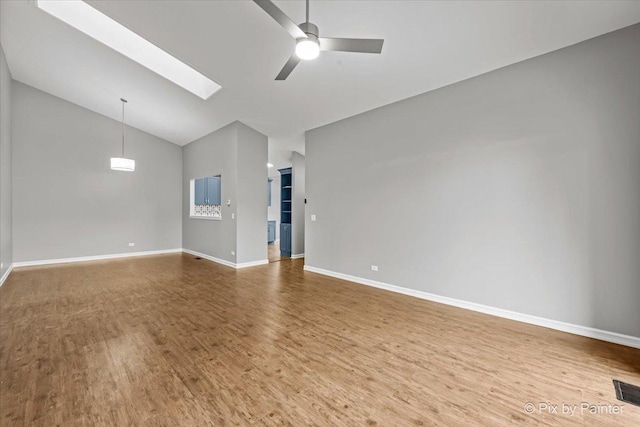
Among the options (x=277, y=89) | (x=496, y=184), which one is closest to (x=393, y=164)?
(x=496, y=184)

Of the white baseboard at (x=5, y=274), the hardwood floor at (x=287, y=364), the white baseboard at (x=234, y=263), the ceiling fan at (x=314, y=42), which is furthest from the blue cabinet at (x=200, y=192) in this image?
the ceiling fan at (x=314, y=42)

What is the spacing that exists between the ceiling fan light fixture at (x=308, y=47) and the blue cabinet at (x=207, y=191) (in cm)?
540

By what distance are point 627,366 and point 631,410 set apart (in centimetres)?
69

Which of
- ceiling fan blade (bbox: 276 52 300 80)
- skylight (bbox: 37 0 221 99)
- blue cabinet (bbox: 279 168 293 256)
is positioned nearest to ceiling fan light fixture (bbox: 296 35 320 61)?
ceiling fan blade (bbox: 276 52 300 80)

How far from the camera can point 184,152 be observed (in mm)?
7961

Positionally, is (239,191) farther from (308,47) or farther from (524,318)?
(524,318)

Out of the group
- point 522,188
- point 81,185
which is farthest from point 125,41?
point 522,188

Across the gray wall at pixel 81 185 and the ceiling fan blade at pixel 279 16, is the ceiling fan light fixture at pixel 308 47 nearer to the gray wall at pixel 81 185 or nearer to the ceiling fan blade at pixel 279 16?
the ceiling fan blade at pixel 279 16

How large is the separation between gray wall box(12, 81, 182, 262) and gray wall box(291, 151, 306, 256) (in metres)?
3.77

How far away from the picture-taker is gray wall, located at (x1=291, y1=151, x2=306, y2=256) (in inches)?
279

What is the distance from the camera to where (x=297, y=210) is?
7.11 meters

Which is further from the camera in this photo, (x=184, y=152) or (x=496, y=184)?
(x=184, y=152)

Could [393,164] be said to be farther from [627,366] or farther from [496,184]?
[627,366]

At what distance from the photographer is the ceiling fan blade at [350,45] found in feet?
6.95
